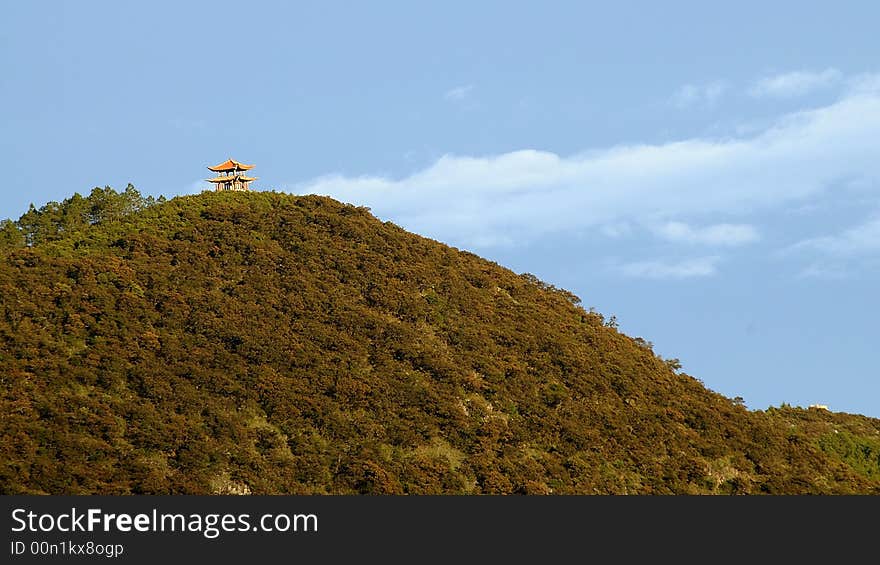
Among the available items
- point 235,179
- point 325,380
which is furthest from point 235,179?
point 325,380

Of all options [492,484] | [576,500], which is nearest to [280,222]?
[492,484]

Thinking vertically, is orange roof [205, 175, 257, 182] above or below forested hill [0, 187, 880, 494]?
above

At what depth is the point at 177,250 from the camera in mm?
59938

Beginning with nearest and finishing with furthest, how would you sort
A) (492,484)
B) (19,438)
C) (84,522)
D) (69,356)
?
(84,522) < (19,438) < (492,484) < (69,356)

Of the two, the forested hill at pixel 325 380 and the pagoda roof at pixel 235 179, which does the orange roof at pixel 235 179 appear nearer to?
the pagoda roof at pixel 235 179

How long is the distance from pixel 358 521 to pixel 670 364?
33.7 metres

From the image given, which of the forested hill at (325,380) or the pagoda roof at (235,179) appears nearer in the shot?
the forested hill at (325,380)

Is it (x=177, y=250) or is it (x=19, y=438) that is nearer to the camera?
(x=19, y=438)

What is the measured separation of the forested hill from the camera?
4381cm

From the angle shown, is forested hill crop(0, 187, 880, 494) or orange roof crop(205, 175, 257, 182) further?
orange roof crop(205, 175, 257, 182)

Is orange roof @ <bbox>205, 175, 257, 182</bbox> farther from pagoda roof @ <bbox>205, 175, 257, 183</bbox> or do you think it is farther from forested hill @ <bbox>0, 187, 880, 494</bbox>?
forested hill @ <bbox>0, 187, 880, 494</bbox>

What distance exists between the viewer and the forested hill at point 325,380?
144 ft

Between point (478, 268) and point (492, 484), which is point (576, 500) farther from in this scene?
point (478, 268)

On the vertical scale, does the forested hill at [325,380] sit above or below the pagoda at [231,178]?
below
